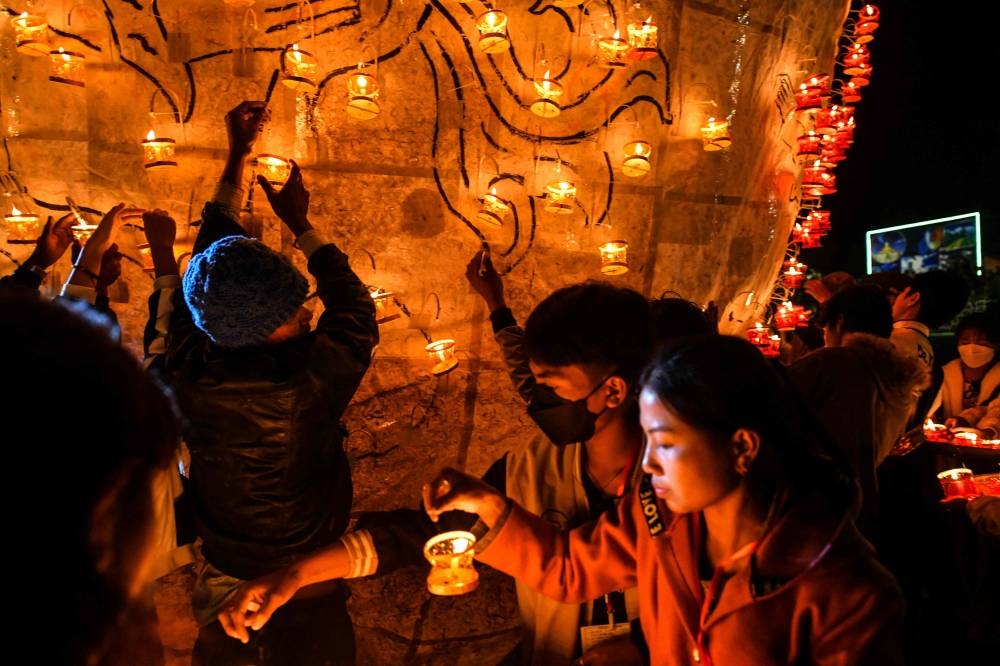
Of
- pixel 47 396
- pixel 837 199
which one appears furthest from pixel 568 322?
pixel 837 199

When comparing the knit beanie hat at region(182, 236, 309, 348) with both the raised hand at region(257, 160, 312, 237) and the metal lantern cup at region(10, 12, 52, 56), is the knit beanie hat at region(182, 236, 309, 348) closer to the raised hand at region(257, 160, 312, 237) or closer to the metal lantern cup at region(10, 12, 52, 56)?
the raised hand at region(257, 160, 312, 237)

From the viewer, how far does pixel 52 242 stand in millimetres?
3436

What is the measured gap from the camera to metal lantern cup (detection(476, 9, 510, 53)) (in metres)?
3.70

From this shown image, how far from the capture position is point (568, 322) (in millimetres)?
2303

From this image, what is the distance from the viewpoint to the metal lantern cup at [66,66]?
3.42 m

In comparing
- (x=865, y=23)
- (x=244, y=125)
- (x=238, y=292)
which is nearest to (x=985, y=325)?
(x=865, y=23)

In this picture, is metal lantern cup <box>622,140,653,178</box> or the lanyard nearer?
the lanyard

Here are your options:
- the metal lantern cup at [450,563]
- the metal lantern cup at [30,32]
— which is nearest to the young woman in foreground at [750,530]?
the metal lantern cup at [450,563]

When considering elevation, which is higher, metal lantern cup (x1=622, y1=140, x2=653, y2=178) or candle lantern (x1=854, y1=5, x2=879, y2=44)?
candle lantern (x1=854, y1=5, x2=879, y2=44)

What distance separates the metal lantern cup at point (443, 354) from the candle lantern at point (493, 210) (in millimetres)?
788

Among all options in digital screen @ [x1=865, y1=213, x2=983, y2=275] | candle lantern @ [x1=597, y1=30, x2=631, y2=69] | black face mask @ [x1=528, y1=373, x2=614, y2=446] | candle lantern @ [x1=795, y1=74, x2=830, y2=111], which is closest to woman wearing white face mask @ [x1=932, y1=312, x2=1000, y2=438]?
candle lantern @ [x1=795, y1=74, x2=830, y2=111]

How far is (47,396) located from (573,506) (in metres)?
1.88

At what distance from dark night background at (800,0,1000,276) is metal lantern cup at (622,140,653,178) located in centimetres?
1565

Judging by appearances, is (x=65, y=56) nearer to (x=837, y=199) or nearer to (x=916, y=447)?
(x=916, y=447)
